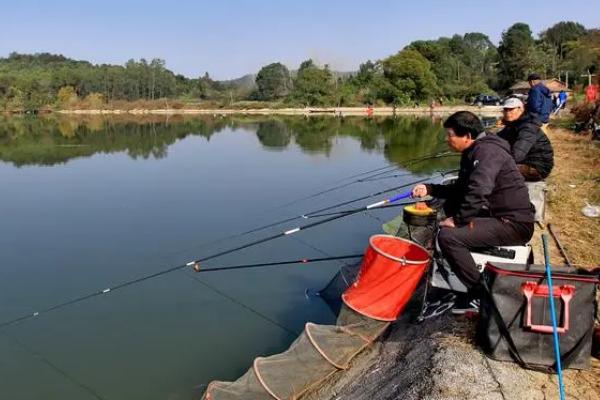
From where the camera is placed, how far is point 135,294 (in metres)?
7.90

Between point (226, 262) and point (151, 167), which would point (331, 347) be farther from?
point (151, 167)

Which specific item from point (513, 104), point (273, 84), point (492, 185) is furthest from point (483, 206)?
point (273, 84)

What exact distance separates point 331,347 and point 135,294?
4464 mm

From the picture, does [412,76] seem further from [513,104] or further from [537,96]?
[513,104]

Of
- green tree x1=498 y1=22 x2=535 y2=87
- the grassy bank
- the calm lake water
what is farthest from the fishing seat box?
green tree x1=498 y1=22 x2=535 y2=87

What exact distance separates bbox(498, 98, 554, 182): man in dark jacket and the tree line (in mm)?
31805

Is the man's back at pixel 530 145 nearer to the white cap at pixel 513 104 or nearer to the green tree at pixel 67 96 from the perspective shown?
the white cap at pixel 513 104

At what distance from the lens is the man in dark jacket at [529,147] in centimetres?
592

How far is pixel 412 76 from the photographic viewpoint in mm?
61875

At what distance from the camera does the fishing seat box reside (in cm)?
313

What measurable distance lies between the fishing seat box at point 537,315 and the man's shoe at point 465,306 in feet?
2.18

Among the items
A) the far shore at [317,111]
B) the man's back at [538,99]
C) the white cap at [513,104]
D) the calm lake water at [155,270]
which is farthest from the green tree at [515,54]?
the white cap at [513,104]

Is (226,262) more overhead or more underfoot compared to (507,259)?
more underfoot

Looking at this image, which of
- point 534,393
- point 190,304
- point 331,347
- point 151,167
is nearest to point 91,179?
point 151,167
